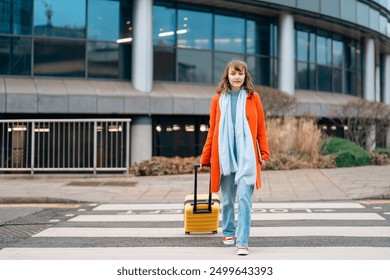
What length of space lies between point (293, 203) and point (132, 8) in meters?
14.3

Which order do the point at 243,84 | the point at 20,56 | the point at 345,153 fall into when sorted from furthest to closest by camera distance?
the point at 20,56 → the point at 345,153 → the point at 243,84

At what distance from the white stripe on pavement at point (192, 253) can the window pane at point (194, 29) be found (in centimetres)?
1773

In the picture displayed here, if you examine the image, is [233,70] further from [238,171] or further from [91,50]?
[91,50]

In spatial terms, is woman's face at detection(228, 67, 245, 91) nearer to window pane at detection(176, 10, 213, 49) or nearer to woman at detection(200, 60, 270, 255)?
woman at detection(200, 60, 270, 255)

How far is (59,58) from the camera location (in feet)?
68.2

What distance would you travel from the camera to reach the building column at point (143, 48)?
835 inches

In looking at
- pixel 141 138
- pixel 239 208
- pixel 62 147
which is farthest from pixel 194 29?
pixel 239 208

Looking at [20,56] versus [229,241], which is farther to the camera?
[20,56]

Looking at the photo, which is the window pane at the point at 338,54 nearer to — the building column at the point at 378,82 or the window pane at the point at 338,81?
the window pane at the point at 338,81

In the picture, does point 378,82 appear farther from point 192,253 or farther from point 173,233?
point 192,253

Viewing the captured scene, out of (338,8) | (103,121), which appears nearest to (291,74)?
(338,8)

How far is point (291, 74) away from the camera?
25.1 metres

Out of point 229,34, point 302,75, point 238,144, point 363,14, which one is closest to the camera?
point 238,144

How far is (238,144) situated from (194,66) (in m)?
18.0
